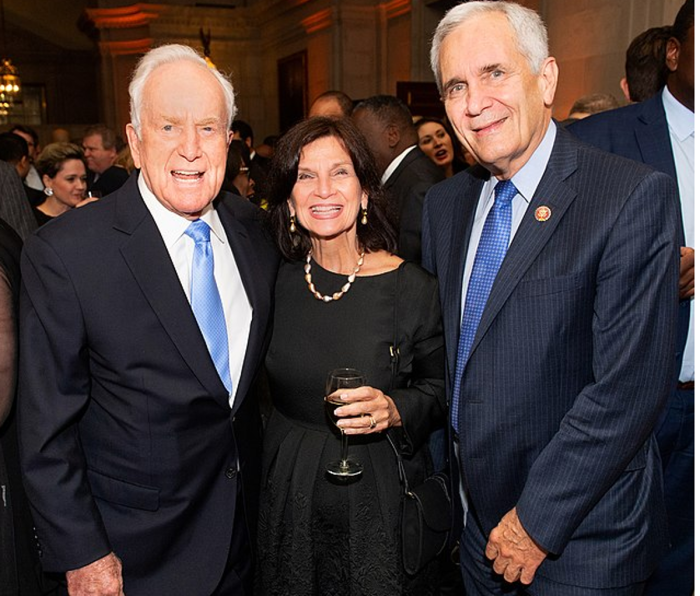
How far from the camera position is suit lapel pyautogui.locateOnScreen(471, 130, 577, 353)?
5.70ft

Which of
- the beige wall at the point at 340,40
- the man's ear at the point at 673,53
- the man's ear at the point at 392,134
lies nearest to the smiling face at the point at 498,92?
the man's ear at the point at 673,53

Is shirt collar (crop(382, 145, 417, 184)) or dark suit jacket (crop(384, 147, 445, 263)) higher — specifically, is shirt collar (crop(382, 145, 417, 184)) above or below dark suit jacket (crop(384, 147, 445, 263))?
above

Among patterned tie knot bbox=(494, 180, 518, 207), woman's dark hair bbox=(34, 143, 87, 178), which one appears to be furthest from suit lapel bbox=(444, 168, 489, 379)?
woman's dark hair bbox=(34, 143, 87, 178)

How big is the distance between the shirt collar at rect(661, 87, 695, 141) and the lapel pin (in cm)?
102

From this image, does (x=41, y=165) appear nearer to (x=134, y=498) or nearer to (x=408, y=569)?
(x=134, y=498)

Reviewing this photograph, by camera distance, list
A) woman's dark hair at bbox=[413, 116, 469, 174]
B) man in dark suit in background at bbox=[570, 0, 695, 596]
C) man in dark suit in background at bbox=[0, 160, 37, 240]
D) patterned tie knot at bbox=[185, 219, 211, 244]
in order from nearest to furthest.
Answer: patterned tie knot at bbox=[185, 219, 211, 244], man in dark suit in background at bbox=[570, 0, 695, 596], man in dark suit in background at bbox=[0, 160, 37, 240], woman's dark hair at bbox=[413, 116, 469, 174]

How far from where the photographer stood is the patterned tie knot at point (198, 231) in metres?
2.06

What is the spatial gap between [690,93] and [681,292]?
725 millimetres

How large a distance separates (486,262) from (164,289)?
943 mm

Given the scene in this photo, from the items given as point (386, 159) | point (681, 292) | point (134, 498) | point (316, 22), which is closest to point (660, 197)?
point (681, 292)

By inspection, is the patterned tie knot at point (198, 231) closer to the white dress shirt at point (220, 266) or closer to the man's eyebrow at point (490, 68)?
the white dress shirt at point (220, 266)

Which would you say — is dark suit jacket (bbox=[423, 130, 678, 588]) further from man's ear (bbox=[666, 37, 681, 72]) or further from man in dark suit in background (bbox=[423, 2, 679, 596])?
man's ear (bbox=[666, 37, 681, 72])

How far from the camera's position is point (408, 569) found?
215 cm

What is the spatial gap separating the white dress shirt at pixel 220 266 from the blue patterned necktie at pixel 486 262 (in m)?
0.69
